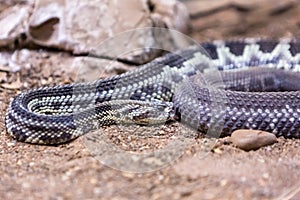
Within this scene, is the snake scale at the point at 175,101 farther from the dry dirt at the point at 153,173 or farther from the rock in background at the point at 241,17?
the rock in background at the point at 241,17

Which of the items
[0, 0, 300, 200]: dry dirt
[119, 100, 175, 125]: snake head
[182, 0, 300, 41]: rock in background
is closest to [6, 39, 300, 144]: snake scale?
[119, 100, 175, 125]: snake head

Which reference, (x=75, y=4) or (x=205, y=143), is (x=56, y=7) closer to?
(x=75, y=4)

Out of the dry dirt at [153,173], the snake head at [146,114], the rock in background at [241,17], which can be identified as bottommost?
the dry dirt at [153,173]

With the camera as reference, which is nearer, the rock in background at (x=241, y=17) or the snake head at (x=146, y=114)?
the snake head at (x=146, y=114)

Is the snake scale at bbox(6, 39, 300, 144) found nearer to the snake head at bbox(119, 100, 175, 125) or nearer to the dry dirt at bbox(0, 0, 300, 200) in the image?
the snake head at bbox(119, 100, 175, 125)

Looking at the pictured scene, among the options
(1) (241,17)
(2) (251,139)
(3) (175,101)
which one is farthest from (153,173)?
(1) (241,17)

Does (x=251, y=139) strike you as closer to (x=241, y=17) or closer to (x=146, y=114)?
(x=146, y=114)

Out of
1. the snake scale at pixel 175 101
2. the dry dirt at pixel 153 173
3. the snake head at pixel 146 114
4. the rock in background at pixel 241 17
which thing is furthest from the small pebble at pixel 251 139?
the rock in background at pixel 241 17
